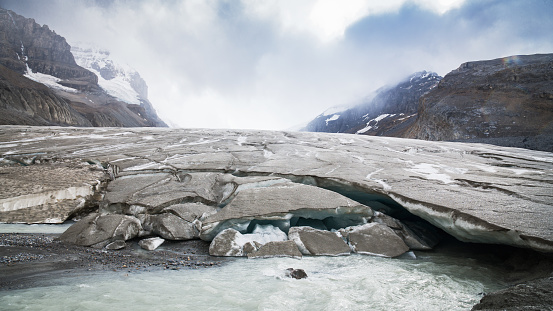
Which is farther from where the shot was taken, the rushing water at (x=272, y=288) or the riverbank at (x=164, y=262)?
the rushing water at (x=272, y=288)

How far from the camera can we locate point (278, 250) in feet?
16.9

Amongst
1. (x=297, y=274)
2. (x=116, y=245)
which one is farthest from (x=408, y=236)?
(x=116, y=245)

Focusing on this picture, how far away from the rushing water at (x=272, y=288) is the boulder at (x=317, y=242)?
1.42ft

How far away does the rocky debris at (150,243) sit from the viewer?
536 cm

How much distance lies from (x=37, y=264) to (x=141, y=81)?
8685 inches

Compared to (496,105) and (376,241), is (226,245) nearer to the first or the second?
(376,241)

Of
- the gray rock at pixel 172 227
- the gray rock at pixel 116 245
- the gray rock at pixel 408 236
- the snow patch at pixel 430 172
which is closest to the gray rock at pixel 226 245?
the gray rock at pixel 172 227

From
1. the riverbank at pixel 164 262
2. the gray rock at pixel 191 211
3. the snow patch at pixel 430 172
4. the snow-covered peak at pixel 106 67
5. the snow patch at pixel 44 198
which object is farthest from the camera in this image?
the snow-covered peak at pixel 106 67

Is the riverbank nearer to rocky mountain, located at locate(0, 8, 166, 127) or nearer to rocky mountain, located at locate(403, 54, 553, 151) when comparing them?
rocky mountain, located at locate(403, 54, 553, 151)

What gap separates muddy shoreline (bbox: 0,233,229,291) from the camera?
371 cm

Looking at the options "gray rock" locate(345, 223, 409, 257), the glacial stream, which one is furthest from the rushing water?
"gray rock" locate(345, 223, 409, 257)

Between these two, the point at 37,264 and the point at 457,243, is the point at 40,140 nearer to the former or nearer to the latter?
the point at 37,264

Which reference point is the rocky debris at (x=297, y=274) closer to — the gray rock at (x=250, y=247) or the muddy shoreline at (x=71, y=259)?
the gray rock at (x=250, y=247)

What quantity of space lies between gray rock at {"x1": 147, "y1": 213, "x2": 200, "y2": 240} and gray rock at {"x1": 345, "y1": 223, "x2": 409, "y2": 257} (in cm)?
367
